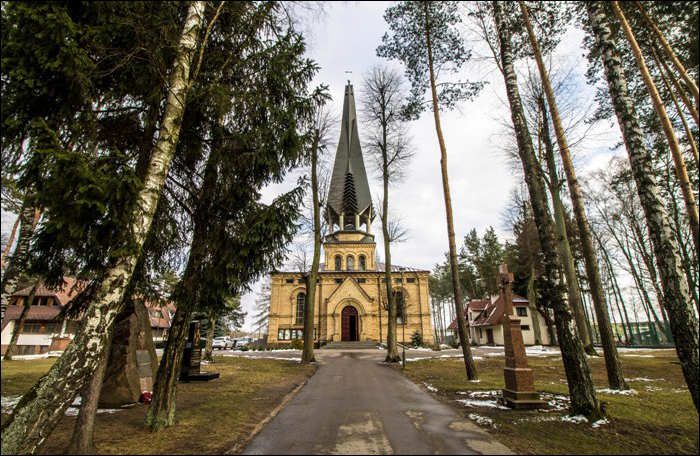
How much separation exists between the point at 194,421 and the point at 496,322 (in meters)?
31.6

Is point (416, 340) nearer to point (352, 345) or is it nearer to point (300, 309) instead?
point (352, 345)

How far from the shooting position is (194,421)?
5.40m

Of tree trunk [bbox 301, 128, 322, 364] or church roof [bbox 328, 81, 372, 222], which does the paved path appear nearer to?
tree trunk [bbox 301, 128, 322, 364]

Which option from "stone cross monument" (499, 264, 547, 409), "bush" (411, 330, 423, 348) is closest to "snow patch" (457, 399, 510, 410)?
"stone cross monument" (499, 264, 547, 409)

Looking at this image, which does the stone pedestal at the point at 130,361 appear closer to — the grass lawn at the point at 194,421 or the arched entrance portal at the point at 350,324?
the grass lawn at the point at 194,421

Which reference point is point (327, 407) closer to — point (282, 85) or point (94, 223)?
point (94, 223)

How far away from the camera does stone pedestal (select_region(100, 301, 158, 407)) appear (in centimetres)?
641

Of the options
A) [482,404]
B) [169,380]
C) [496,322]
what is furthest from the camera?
[496,322]

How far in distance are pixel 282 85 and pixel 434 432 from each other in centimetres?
679

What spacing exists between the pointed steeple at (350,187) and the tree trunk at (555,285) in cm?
2553

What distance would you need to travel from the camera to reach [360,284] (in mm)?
34719

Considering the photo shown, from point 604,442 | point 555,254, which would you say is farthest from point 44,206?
point 555,254

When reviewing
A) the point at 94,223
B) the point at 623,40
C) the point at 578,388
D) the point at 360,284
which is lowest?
the point at 578,388

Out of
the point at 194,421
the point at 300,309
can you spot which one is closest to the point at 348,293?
the point at 300,309
